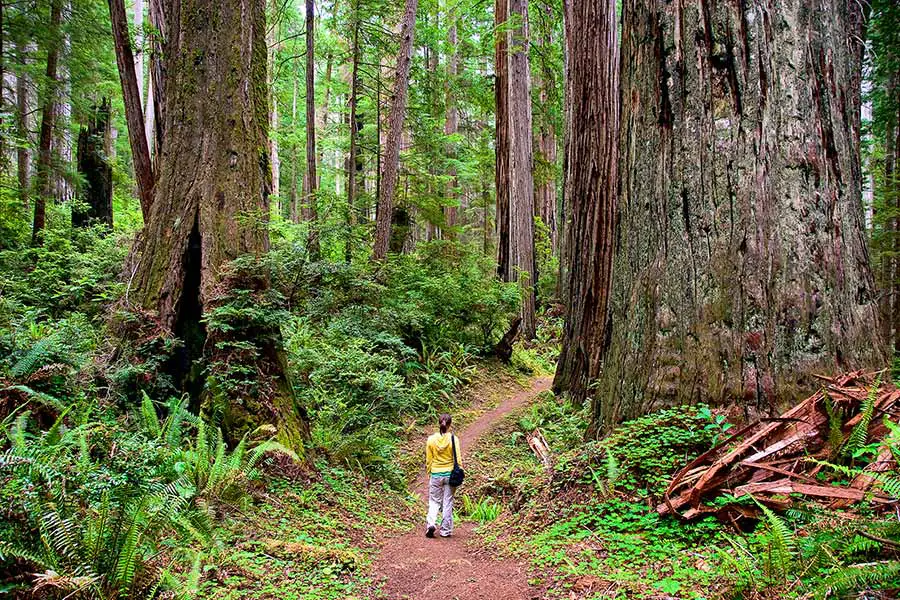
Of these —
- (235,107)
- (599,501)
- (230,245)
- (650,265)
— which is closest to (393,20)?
(235,107)

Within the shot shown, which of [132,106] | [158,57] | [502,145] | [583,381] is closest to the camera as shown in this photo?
[132,106]

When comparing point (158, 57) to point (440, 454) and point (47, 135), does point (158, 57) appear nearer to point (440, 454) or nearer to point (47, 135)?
point (47, 135)

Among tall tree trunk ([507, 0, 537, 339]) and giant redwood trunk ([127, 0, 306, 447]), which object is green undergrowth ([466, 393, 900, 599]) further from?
tall tree trunk ([507, 0, 537, 339])

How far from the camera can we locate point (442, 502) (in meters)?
5.89

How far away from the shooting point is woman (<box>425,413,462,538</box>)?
5770 mm

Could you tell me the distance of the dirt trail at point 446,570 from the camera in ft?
11.9

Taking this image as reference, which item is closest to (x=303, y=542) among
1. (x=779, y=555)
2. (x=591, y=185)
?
(x=779, y=555)

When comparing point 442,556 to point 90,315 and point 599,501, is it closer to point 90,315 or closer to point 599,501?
point 599,501

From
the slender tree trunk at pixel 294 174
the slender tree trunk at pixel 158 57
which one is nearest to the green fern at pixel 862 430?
the slender tree trunk at pixel 158 57

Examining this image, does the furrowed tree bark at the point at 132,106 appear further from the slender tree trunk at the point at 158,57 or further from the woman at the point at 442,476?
the woman at the point at 442,476

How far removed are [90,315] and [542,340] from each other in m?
12.2

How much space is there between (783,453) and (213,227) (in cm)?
549

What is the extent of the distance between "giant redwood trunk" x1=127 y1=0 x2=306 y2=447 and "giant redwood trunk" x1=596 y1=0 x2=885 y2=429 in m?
3.76

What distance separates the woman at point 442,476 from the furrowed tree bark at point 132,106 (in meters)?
4.68
